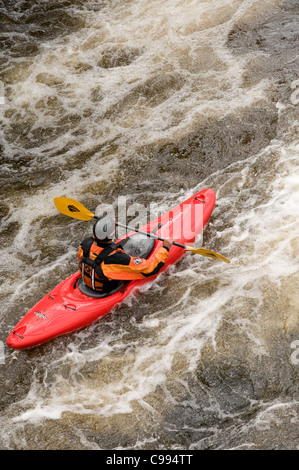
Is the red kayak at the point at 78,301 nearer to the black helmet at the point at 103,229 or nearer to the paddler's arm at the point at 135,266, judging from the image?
the paddler's arm at the point at 135,266

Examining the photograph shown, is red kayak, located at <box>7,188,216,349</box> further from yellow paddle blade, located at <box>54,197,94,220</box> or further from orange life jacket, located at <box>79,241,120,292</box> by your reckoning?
yellow paddle blade, located at <box>54,197,94,220</box>

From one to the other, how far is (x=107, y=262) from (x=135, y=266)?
28 centimetres

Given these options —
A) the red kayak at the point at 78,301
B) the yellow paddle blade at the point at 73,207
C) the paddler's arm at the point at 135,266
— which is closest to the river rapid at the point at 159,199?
the red kayak at the point at 78,301

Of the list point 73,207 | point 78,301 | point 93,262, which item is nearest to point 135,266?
point 93,262

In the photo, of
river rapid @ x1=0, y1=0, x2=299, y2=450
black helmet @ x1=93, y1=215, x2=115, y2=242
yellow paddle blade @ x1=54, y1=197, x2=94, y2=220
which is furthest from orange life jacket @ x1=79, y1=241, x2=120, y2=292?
yellow paddle blade @ x1=54, y1=197, x2=94, y2=220

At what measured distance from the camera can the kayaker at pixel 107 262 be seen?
4418 mm

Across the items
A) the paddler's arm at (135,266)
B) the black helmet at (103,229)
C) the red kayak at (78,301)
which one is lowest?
the red kayak at (78,301)

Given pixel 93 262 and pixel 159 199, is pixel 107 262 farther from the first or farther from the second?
pixel 159 199

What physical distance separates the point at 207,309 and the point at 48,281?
1759 millimetres

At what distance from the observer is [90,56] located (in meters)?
8.74

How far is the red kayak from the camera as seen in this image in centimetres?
457

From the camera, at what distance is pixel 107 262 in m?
4.48

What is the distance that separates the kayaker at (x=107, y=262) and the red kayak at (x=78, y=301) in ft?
0.48
